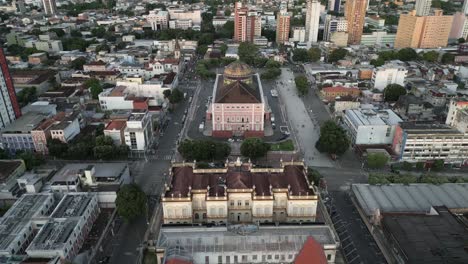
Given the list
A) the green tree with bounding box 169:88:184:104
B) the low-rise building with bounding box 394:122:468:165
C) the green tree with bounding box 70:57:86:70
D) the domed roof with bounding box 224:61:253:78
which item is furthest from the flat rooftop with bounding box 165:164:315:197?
the green tree with bounding box 70:57:86:70

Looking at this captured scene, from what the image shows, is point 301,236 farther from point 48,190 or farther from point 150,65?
point 150,65

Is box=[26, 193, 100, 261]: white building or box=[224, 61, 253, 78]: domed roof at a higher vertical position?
box=[224, 61, 253, 78]: domed roof

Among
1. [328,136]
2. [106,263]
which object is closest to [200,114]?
[328,136]

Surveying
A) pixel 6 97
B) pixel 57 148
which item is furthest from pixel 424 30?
pixel 6 97

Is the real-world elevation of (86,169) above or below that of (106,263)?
above

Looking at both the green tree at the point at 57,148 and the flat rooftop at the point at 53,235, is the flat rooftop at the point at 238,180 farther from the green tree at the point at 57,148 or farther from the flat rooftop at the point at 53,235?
the green tree at the point at 57,148

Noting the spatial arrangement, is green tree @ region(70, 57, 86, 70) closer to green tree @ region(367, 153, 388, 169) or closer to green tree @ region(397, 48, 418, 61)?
green tree @ region(367, 153, 388, 169)

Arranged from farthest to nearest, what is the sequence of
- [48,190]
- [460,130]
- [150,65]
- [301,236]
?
1. [150,65]
2. [460,130]
3. [48,190]
4. [301,236]

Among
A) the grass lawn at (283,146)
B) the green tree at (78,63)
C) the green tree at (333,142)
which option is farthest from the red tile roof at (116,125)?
the green tree at (78,63)
